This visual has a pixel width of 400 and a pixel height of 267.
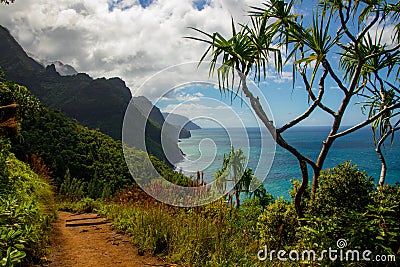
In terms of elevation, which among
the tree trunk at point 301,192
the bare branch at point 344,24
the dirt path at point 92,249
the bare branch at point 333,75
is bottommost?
the dirt path at point 92,249

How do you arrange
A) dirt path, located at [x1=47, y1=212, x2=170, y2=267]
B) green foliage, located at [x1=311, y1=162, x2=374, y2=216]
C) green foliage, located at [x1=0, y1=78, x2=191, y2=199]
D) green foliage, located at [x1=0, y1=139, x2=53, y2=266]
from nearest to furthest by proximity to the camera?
green foliage, located at [x1=0, y1=139, x2=53, y2=266] < green foliage, located at [x1=311, y1=162, x2=374, y2=216] < dirt path, located at [x1=47, y1=212, x2=170, y2=267] < green foliage, located at [x1=0, y1=78, x2=191, y2=199]

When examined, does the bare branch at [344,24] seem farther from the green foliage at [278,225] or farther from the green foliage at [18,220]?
the green foliage at [18,220]

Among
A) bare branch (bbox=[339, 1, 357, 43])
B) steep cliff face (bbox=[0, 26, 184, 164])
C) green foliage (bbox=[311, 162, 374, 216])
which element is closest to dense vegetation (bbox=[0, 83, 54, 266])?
green foliage (bbox=[311, 162, 374, 216])

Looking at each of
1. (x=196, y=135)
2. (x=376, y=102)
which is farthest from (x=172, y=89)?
(x=376, y=102)

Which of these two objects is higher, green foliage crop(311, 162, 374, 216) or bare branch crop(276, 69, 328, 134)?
bare branch crop(276, 69, 328, 134)

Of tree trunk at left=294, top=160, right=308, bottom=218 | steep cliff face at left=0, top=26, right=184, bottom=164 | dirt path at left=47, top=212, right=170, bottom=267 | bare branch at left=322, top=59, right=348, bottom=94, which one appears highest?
steep cliff face at left=0, top=26, right=184, bottom=164

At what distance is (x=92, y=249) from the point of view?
4.11 metres

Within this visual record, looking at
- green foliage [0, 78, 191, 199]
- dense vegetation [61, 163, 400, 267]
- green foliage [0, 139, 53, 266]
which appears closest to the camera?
green foliage [0, 139, 53, 266]

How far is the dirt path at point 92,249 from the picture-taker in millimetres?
3567

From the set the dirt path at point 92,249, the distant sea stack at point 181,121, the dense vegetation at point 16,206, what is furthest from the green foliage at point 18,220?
the distant sea stack at point 181,121

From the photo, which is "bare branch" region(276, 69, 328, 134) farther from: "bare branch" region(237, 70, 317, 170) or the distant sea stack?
the distant sea stack

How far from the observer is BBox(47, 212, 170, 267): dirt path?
357 cm

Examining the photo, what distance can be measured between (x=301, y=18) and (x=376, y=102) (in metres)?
2.27

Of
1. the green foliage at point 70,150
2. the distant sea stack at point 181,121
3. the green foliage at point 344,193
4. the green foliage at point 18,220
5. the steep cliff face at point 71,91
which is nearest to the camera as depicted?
the green foliage at point 18,220
